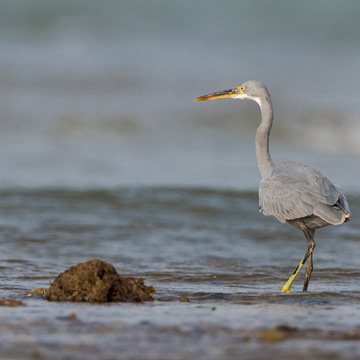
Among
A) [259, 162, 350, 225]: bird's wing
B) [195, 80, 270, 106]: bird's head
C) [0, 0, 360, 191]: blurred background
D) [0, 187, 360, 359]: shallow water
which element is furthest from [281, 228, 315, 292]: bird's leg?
[0, 0, 360, 191]: blurred background

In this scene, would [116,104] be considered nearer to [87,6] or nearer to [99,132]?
[99,132]

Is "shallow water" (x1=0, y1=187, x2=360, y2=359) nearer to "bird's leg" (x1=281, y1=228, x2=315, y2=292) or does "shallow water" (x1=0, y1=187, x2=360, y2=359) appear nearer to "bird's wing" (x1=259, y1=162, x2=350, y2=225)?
"bird's leg" (x1=281, y1=228, x2=315, y2=292)

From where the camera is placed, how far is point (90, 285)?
473 cm

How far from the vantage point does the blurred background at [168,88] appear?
515 inches

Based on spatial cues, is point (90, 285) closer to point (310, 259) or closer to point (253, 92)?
point (310, 259)

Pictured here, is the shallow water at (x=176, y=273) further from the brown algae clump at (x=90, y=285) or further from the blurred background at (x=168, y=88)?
the blurred background at (x=168, y=88)

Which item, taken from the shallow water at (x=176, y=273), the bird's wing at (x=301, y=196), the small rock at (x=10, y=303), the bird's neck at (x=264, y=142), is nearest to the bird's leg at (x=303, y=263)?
the shallow water at (x=176, y=273)

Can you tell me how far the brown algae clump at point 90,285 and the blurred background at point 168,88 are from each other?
615 cm

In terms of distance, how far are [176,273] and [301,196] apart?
1.31m

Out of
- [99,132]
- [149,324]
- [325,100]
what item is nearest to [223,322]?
[149,324]

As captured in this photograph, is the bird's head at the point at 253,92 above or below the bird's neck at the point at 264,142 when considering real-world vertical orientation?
above

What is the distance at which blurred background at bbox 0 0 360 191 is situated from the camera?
13070 mm

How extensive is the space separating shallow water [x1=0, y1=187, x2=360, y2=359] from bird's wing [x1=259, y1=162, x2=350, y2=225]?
1.96ft

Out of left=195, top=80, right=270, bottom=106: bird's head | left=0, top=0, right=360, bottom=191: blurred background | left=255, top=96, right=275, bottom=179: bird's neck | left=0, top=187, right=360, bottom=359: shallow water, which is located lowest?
left=0, top=187, right=360, bottom=359: shallow water
